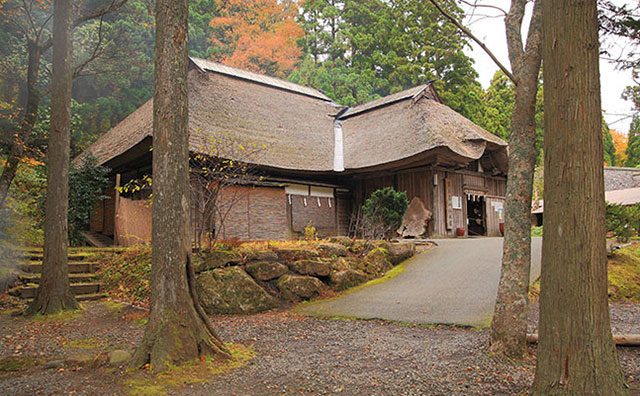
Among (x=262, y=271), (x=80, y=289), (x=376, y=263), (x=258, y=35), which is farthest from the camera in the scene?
(x=258, y=35)

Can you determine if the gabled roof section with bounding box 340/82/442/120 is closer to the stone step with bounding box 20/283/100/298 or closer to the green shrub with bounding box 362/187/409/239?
the green shrub with bounding box 362/187/409/239

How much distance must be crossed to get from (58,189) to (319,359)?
559 centimetres

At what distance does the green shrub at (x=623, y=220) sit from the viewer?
367 inches

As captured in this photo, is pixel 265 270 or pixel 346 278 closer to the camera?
pixel 265 270

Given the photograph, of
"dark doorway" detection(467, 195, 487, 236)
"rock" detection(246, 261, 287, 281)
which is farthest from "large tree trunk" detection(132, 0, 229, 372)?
"dark doorway" detection(467, 195, 487, 236)

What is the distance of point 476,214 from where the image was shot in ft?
63.9

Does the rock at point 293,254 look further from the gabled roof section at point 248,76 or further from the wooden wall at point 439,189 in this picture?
the gabled roof section at point 248,76

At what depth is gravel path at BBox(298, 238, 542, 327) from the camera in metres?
6.70

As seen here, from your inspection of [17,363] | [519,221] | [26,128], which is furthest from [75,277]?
[519,221]

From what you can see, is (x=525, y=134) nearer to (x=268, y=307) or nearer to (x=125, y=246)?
(x=268, y=307)

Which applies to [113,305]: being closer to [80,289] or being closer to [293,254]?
[80,289]

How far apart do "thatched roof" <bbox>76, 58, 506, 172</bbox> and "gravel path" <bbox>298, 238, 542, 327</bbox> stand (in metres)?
4.81

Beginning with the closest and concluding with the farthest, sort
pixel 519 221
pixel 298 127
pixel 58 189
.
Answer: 1. pixel 519 221
2. pixel 58 189
3. pixel 298 127

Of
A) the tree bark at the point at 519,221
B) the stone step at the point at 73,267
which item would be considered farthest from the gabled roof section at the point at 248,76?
the tree bark at the point at 519,221
